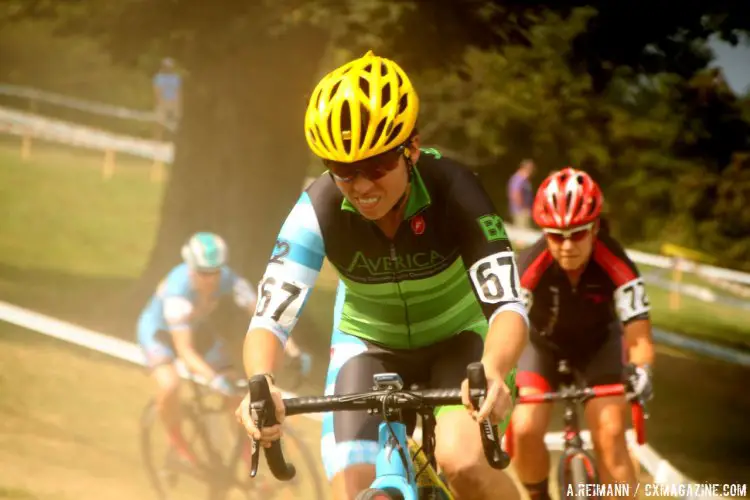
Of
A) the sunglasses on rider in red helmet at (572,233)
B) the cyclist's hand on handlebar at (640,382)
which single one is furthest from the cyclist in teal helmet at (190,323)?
the cyclist's hand on handlebar at (640,382)

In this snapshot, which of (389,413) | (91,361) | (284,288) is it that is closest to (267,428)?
(389,413)

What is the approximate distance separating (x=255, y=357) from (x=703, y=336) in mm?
15982

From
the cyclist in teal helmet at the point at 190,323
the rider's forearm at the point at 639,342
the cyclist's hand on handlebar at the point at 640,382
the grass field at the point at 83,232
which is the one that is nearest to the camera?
the cyclist's hand on handlebar at the point at 640,382

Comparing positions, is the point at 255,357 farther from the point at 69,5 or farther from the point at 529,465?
the point at 69,5

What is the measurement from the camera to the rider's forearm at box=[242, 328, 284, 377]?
394cm

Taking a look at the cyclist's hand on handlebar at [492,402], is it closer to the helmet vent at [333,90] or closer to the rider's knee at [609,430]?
the helmet vent at [333,90]

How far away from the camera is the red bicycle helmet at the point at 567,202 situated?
618 centimetres

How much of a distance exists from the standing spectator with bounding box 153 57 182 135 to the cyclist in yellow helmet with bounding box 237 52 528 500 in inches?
663

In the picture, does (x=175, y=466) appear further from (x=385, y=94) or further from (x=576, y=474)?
(x=385, y=94)

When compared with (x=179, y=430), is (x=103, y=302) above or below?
above

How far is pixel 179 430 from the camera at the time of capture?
840cm

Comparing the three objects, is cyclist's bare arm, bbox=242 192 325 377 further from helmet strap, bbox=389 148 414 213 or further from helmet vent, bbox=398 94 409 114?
helmet vent, bbox=398 94 409 114

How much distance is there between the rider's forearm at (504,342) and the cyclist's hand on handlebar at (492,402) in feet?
0.36

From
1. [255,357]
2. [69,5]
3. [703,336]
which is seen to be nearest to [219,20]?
[69,5]
